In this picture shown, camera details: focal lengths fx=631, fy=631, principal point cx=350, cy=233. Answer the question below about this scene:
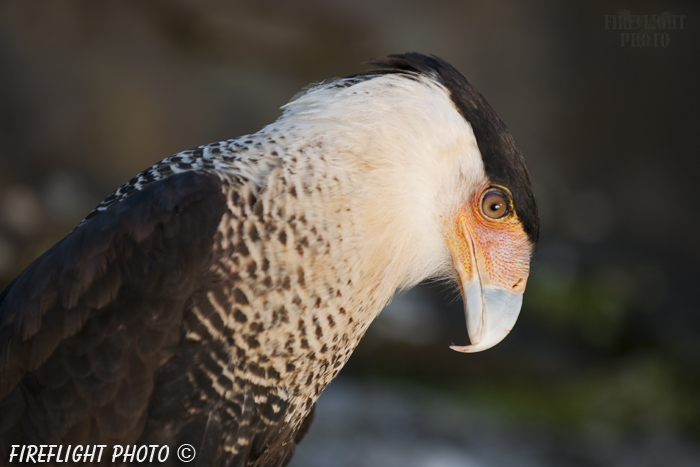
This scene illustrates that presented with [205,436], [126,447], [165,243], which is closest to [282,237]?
[165,243]

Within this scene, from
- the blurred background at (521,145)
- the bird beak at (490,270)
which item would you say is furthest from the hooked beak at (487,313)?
the blurred background at (521,145)

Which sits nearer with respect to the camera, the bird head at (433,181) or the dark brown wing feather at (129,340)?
the dark brown wing feather at (129,340)

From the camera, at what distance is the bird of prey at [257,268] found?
5.32ft

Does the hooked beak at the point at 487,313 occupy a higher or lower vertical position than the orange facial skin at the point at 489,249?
lower

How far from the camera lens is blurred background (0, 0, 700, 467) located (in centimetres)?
488

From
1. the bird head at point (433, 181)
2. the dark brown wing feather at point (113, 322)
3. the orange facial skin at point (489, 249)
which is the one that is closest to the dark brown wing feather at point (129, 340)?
the dark brown wing feather at point (113, 322)

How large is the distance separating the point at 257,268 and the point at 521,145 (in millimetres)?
5090

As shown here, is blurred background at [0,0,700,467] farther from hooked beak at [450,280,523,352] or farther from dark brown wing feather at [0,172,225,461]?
dark brown wing feather at [0,172,225,461]

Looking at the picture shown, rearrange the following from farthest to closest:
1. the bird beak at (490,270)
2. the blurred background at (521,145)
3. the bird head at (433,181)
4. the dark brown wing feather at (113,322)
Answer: the blurred background at (521,145) → the bird beak at (490,270) → the bird head at (433,181) → the dark brown wing feather at (113,322)

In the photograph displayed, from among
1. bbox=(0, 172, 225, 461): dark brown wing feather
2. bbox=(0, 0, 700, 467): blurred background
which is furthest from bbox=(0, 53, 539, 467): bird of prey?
bbox=(0, 0, 700, 467): blurred background

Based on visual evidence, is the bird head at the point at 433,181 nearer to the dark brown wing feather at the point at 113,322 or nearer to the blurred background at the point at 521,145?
the dark brown wing feather at the point at 113,322

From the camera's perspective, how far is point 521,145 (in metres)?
6.25

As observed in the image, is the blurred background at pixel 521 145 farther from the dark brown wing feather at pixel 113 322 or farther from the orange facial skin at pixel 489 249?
the dark brown wing feather at pixel 113 322

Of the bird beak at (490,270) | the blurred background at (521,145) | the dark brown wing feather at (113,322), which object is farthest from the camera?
the blurred background at (521,145)
